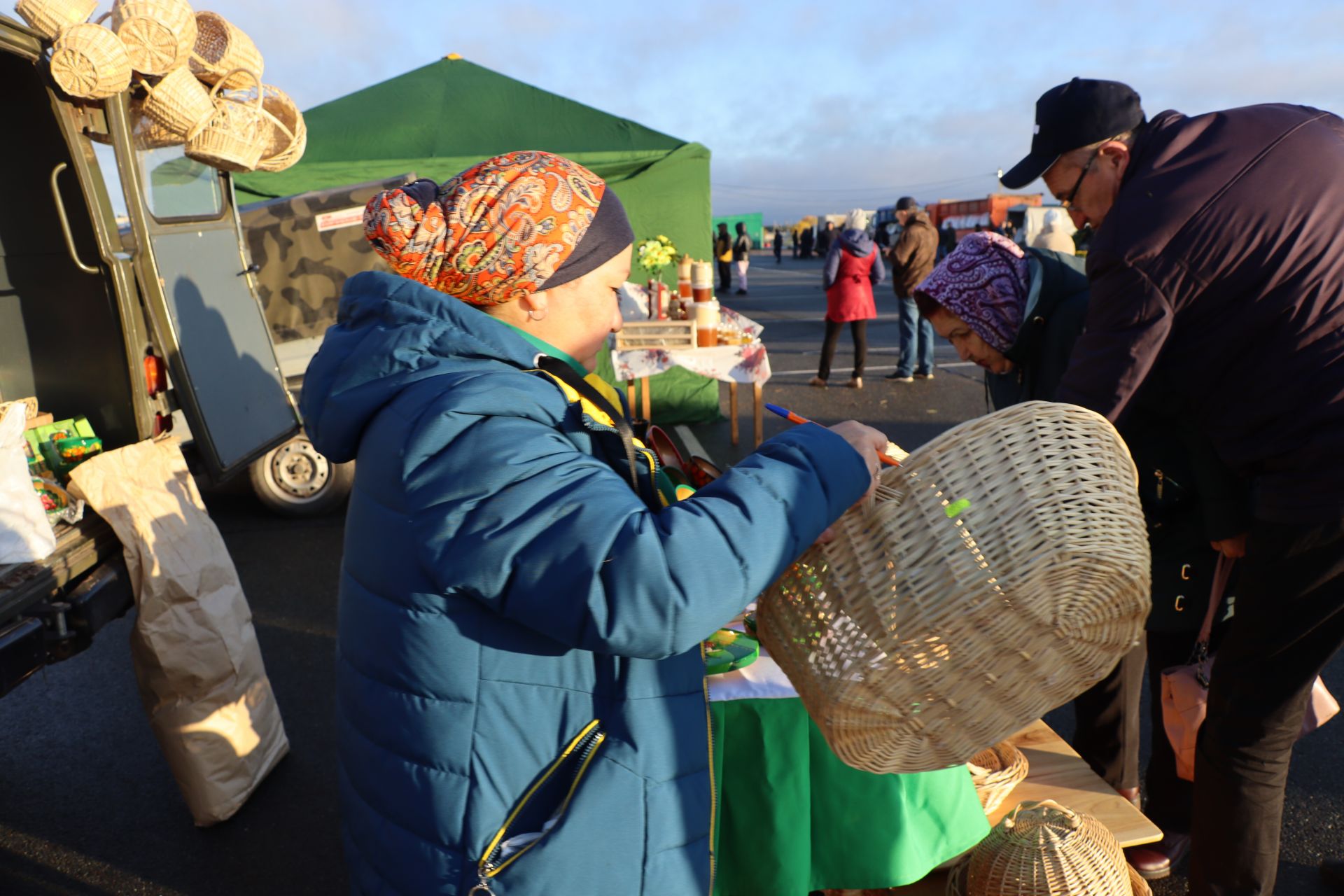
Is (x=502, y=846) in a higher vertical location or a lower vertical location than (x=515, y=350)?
lower

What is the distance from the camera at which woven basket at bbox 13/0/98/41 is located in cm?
306

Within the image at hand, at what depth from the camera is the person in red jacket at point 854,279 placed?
8.98m

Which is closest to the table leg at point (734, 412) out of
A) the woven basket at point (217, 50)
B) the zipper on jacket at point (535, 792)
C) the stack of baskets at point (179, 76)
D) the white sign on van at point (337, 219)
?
the white sign on van at point (337, 219)

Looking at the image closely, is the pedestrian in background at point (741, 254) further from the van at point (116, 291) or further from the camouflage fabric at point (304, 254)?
the van at point (116, 291)

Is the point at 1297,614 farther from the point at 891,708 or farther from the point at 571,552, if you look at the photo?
the point at 571,552

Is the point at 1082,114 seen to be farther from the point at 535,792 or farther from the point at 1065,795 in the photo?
the point at 535,792

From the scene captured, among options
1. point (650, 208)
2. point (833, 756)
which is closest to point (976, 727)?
point (833, 756)

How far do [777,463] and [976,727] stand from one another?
0.57 metres

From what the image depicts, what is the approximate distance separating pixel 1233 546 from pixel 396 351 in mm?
1917

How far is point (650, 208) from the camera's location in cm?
792

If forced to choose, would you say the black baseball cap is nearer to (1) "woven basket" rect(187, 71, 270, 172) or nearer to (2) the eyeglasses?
(2) the eyeglasses

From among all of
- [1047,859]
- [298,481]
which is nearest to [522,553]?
[1047,859]

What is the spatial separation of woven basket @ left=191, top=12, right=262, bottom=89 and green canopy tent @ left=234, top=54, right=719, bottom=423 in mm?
3641

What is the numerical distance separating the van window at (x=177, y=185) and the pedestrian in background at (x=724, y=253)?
16.5 m
